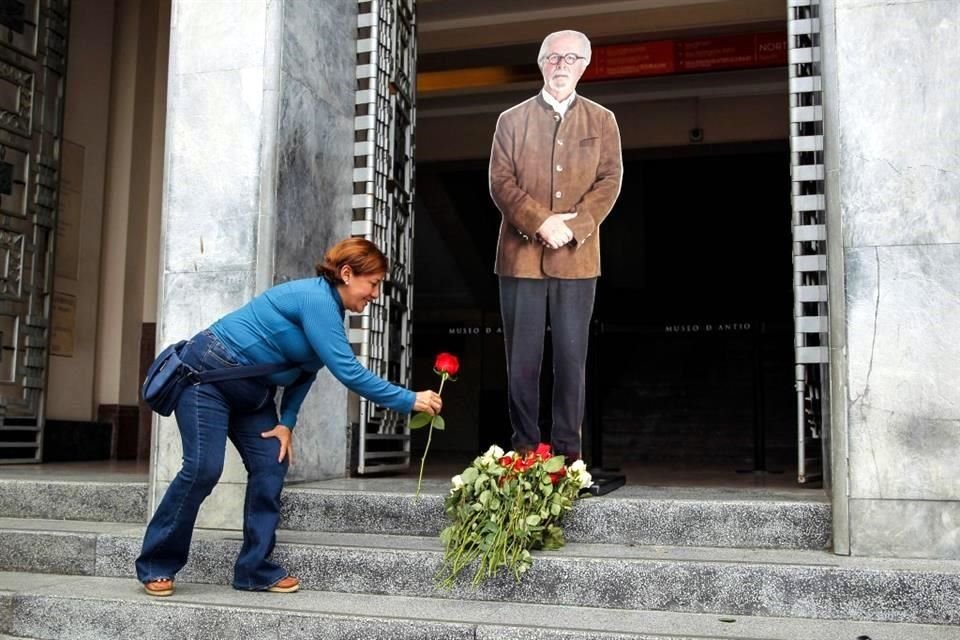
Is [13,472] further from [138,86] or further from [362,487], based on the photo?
[138,86]

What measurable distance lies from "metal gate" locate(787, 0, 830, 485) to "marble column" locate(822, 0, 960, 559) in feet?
1.63

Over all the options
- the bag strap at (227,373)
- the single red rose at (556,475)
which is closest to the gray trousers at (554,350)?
the single red rose at (556,475)

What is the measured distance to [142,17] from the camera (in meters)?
10.3

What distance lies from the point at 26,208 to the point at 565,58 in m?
4.95

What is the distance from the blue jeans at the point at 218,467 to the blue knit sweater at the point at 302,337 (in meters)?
0.09

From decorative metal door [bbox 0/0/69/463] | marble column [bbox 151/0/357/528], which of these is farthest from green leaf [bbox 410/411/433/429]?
decorative metal door [bbox 0/0/69/463]

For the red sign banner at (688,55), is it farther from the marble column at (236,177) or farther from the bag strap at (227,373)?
the bag strap at (227,373)

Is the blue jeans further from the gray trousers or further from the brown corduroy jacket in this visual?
the brown corduroy jacket

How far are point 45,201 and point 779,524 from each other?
22.0ft

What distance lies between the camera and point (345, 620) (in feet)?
13.9

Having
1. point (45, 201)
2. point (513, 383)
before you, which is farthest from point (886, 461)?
point (45, 201)

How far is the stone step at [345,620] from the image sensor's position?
4.01 metres

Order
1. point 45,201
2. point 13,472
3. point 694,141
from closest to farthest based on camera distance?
point 13,472 → point 45,201 → point 694,141

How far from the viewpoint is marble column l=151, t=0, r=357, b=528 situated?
5.91 m
